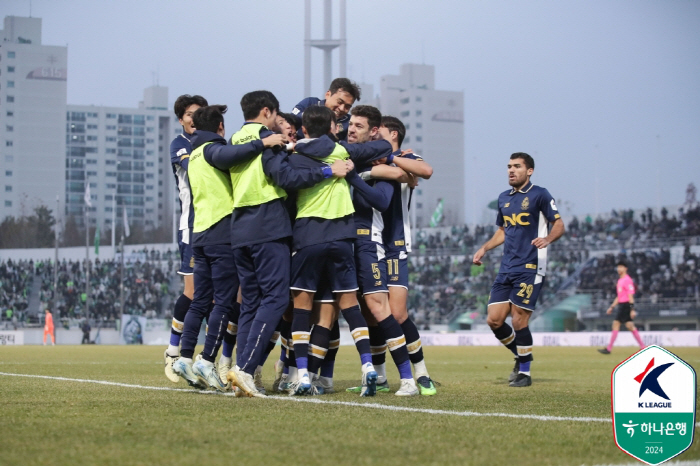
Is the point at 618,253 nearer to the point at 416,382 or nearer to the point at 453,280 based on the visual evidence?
the point at 453,280

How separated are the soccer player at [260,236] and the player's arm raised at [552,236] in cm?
322

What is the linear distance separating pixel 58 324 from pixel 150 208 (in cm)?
8526

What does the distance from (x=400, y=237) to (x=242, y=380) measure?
85.9 inches

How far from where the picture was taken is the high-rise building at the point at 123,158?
121812 mm

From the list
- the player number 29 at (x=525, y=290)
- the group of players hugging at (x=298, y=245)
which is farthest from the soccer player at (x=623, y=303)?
the group of players hugging at (x=298, y=245)

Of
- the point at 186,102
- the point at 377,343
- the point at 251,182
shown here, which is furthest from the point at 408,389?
the point at 186,102

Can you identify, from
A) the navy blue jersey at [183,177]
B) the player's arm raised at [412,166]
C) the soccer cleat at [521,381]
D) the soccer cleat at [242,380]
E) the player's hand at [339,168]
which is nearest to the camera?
the soccer cleat at [242,380]

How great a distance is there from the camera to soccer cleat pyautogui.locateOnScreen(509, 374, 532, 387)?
27.9ft

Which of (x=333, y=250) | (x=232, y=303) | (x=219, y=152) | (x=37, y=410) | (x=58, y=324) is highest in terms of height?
(x=219, y=152)

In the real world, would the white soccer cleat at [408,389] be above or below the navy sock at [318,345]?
below

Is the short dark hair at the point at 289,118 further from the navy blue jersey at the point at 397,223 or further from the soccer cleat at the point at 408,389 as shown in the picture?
the soccer cleat at the point at 408,389

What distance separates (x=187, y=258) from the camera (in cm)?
852

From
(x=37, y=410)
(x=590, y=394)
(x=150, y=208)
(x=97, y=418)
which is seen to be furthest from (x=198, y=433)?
(x=150, y=208)

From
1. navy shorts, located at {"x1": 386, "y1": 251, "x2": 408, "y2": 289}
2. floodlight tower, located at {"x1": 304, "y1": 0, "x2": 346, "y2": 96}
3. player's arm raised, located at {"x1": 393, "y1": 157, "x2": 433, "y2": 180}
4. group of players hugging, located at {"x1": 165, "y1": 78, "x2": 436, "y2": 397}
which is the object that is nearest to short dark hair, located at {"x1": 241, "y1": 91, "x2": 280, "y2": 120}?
group of players hugging, located at {"x1": 165, "y1": 78, "x2": 436, "y2": 397}
